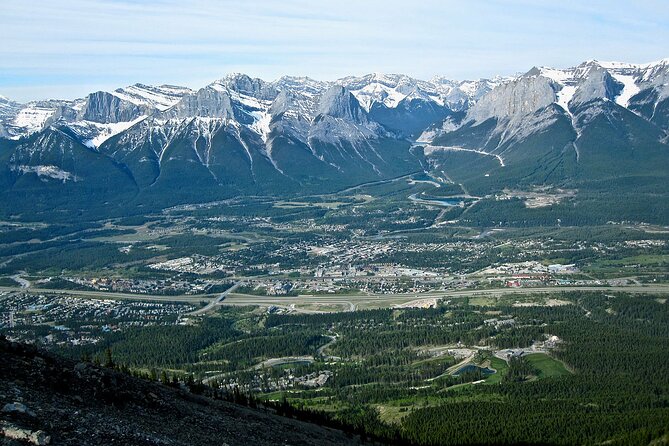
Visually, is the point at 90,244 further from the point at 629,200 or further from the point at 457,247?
the point at 629,200

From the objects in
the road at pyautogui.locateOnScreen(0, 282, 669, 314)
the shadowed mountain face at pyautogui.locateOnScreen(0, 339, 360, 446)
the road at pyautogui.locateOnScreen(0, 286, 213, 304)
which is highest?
the shadowed mountain face at pyautogui.locateOnScreen(0, 339, 360, 446)

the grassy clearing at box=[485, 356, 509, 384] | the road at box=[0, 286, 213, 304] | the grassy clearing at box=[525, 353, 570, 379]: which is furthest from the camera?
the road at box=[0, 286, 213, 304]

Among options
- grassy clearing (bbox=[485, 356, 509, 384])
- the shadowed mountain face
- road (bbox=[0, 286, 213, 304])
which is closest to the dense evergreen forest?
grassy clearing (bbox=[485, 356, 509, 384])

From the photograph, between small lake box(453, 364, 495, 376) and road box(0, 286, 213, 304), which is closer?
small lake box(453, 364, 495, 376)

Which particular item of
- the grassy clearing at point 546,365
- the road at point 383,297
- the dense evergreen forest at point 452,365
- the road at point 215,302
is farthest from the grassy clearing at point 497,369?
the road at point 215,302

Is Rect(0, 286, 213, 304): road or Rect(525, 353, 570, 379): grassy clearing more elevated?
Rect(525, 353, 570, 379): grassy clearing

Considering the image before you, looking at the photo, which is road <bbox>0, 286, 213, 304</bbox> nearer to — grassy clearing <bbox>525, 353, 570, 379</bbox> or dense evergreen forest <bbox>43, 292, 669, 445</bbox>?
dense evergreen forest <bbox>43, 292, 669, 445</bbox>

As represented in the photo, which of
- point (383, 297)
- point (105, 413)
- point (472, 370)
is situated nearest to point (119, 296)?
point (383, 297)
